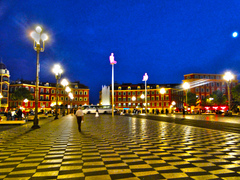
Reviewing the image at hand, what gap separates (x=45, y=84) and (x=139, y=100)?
4588 cm

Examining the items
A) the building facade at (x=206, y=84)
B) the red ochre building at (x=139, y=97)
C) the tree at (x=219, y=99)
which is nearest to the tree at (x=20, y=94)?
the red ochre building at (x=139, y=97)

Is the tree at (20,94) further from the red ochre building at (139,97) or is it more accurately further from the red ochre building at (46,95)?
the red ochre building at (139,97)

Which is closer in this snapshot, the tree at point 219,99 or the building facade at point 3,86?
the building facade at point 3,86

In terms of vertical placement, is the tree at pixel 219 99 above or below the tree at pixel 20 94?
below

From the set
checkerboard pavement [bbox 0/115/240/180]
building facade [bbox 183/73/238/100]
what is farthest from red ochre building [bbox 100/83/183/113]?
checkerboard pavement [bbox 0/115/240/180]

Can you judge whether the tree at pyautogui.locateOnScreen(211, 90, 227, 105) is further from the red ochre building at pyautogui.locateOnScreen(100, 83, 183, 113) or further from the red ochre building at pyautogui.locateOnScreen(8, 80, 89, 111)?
the red ochre building at pyautogui.locateOnScreen(8, 80, 89, 111)

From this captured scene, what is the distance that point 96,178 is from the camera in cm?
533

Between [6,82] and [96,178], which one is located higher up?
[6,82]

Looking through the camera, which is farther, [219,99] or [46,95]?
[46,95]

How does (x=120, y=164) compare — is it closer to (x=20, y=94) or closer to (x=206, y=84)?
(x=20, y=94)

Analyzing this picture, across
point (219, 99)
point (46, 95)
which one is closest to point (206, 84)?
point (219, 99)

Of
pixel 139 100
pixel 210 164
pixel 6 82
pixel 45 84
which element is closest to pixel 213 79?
pixel 139 100

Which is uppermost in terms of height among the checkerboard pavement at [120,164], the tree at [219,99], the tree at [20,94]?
the tree at [20,94]

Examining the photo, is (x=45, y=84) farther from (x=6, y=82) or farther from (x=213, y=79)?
(x=213, y=79)
